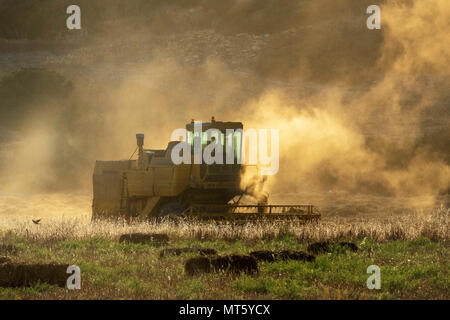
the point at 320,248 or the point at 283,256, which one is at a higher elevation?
the point at 320,248

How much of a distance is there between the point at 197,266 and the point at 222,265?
44 centimetres

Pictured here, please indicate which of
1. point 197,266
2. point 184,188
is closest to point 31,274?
point 197,266

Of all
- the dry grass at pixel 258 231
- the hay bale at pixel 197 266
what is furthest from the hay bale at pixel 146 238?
the hay bale at pixel 197 266

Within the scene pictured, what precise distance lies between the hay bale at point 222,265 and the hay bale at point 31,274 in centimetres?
208

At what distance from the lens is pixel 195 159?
68.1 ft

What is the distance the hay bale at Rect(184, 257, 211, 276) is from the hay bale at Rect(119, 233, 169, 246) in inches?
177

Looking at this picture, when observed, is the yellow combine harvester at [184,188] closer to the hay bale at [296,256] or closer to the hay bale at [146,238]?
the hay bale at [146,238]

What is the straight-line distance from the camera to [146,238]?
1667 centimetres

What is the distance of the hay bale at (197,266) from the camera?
11875 millimetres

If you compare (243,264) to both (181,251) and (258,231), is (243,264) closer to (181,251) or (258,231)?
(181,251)

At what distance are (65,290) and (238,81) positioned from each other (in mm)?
59533

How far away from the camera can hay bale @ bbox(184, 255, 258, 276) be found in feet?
39.0
